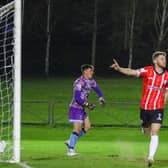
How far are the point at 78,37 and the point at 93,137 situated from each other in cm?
4652

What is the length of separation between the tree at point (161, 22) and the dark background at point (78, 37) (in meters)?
0.46

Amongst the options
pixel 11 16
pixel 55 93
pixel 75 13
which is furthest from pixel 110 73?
pixel 11 16

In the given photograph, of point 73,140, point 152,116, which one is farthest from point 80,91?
point 152,116

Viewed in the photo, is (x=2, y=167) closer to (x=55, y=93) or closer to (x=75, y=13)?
(x=55, y=93)

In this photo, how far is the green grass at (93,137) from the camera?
39.4ft

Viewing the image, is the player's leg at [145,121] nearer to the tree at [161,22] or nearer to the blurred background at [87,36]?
the blurred background at [87,36]

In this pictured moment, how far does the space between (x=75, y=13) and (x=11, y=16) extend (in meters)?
57.1

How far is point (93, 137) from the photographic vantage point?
2331cm

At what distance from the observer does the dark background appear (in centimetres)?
6781

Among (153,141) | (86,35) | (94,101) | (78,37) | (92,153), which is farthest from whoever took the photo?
(78,37)

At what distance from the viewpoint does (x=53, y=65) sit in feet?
223

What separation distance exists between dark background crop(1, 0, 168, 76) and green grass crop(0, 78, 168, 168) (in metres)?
12.0

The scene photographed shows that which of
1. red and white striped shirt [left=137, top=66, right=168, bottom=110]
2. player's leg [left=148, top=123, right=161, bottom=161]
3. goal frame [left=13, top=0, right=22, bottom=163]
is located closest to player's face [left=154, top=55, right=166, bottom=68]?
red and white striped shirt [left=137, top=66, right=168, bottom=110]

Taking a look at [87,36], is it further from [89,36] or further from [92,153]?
[92,153]
